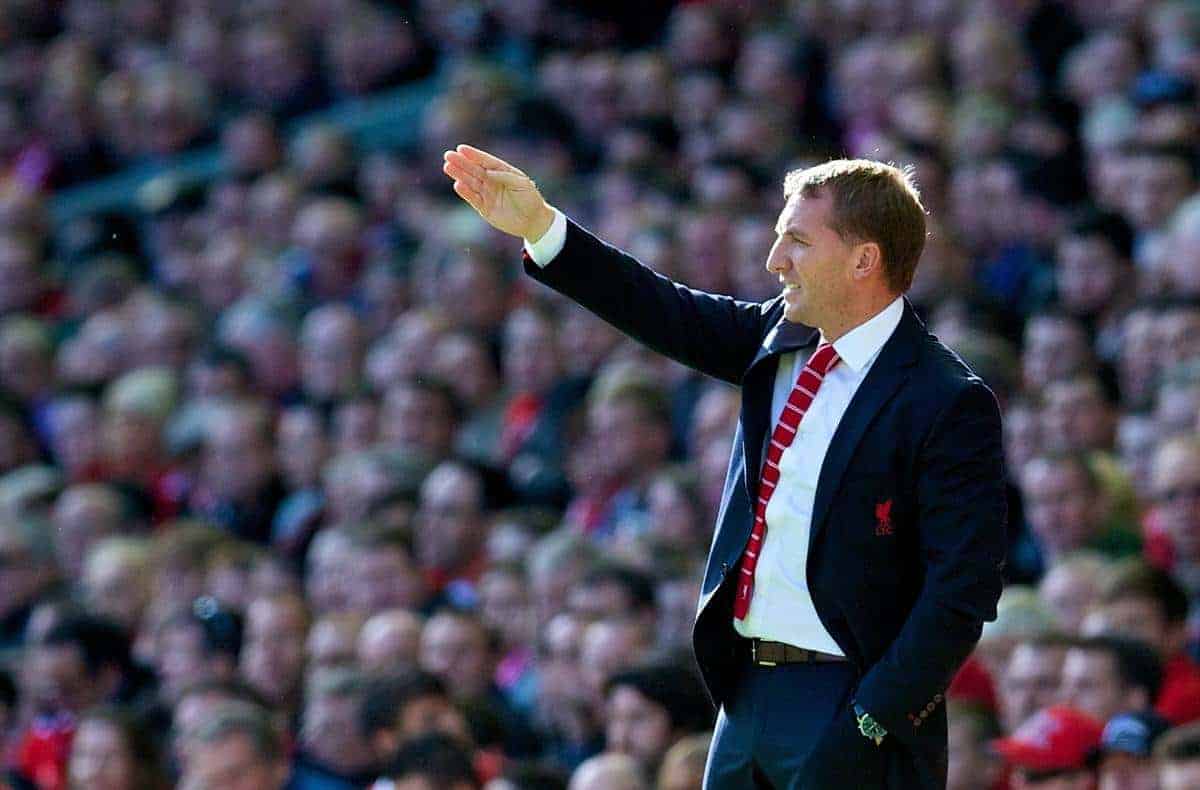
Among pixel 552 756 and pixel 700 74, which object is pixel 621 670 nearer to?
pixel 552 756

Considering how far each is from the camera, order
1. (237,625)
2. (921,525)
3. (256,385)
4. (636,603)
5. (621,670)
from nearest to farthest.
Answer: (921,525)
(621,670)
(636,603)
(237,625)
(256,385)

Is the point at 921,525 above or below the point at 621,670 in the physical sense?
above

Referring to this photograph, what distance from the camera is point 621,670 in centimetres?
694

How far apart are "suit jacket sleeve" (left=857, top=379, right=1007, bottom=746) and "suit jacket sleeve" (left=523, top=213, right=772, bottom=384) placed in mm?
479

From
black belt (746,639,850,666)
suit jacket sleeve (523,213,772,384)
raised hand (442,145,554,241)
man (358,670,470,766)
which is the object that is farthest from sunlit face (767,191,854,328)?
man (358,670,470,766)

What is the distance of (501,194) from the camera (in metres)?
4.16

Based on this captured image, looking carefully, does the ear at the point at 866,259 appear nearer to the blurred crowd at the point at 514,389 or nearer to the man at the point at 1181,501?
the blurred crowd at the point at 514,389

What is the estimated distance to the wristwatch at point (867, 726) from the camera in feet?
12.6

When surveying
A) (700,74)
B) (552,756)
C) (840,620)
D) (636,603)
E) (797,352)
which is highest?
(700,74)

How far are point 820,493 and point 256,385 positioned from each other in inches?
295

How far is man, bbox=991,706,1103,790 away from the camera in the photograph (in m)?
6.12

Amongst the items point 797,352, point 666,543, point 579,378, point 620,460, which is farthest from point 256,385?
point 797,352

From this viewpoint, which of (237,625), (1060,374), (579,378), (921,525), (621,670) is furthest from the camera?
(579,378)

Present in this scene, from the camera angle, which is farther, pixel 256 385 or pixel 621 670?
pixel 256 385
